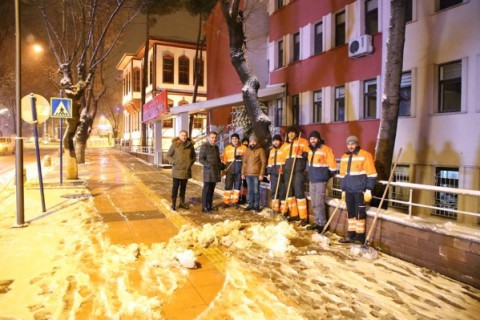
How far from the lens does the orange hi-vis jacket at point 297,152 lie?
7.98 meters

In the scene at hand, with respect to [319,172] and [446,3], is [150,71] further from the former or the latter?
[319,172]

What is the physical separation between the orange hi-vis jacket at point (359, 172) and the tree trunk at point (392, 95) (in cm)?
204

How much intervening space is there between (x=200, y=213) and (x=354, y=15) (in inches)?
387

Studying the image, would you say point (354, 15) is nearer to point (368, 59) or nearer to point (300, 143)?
point (368, 59)

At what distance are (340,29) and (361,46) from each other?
96.3 inches

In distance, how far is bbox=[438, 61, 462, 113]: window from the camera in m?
11.1

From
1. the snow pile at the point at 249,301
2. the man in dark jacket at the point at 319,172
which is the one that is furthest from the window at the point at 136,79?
the snow pile at the point at 249,301

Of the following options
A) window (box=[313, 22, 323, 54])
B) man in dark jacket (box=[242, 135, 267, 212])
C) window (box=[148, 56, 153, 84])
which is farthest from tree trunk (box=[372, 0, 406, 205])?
window (box=[148, 56, 153, 84])

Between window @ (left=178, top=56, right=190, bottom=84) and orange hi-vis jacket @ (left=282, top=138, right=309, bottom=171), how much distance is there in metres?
30.6

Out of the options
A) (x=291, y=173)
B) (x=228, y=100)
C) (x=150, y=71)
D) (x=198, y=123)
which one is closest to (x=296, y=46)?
(x=228, y=100)

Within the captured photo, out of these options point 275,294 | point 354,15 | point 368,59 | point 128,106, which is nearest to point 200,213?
point 275,294

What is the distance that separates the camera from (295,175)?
7996 millimetres

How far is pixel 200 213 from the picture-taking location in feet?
29.8

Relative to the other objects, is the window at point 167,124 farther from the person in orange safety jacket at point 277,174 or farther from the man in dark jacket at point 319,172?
the man in dark jacket at point 319,172
